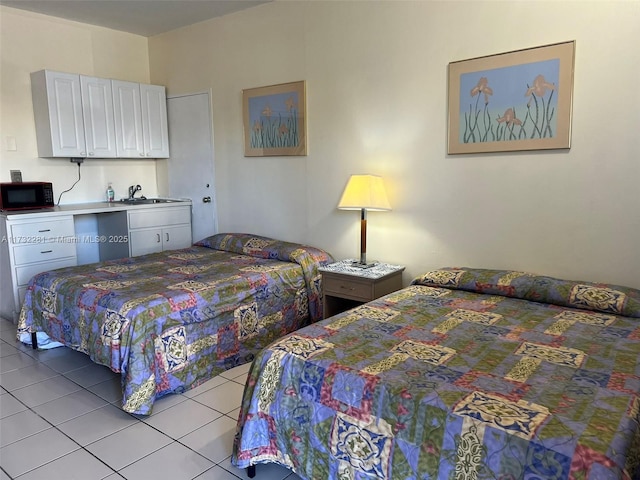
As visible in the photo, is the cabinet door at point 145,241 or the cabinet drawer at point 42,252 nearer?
the cabinet drawer at point 42,252

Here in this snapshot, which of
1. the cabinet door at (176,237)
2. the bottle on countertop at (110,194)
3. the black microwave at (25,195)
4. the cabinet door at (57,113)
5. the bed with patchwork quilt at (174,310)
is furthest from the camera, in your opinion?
the bottle on countertop at (110,194)

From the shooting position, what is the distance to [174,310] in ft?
8.60

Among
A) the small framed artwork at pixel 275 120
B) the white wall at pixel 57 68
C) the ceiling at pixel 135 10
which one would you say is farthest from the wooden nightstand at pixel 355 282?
the white wall at pixel 57 68

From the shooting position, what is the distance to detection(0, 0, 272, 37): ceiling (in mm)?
3820

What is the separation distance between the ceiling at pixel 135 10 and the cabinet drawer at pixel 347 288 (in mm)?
2381

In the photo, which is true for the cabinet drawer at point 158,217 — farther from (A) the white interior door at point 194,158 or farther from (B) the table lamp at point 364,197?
(B) the table lamp at point 364,197

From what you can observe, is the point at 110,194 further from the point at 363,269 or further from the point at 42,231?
the point at 363,269

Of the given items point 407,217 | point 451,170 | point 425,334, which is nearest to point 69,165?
point 407,217

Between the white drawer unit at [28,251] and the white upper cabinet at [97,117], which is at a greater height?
the white upper cabinet at [97,117]

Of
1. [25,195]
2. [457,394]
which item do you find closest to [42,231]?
[25,195]

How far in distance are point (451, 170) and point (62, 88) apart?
3342 millimetres

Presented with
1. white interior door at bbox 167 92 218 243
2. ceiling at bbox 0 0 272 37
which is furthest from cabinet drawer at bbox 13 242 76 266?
ceiling at bbox 0 0 272 37

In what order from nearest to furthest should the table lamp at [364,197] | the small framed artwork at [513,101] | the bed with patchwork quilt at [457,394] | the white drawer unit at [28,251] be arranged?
the bed with patchwork quilt at [457,394] < the small framed artwork at [513,101] < the table lamp at [364,197] < the white drawer unit at [28,251]

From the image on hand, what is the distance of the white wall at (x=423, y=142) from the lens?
8.21ft
